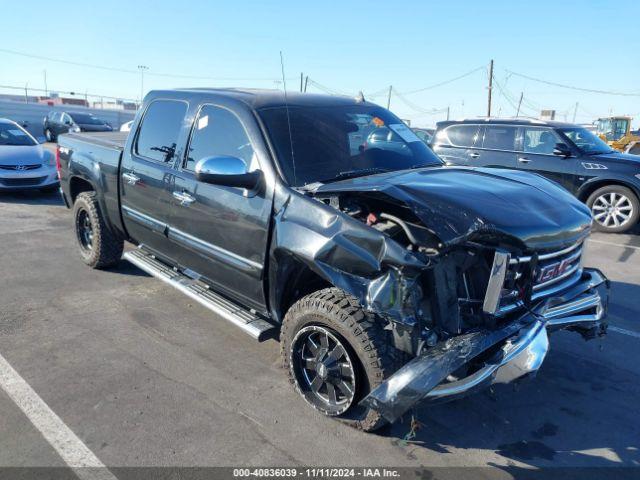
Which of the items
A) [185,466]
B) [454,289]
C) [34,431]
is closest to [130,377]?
[34,431]

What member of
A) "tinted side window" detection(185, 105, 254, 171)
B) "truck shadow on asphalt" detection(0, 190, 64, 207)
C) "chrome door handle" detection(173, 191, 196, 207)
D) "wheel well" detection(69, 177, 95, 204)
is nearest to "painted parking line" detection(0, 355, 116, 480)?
"chrome door handle" detection(173, 191, 196, 207)

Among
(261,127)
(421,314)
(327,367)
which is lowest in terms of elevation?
(327,367)

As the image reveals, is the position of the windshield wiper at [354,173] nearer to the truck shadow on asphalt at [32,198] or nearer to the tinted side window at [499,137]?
the tinted side window at [499,137]

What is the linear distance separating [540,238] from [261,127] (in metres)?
1.94

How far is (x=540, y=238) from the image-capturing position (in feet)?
9.46

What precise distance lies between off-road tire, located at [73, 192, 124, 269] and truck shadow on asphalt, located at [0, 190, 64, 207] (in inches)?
187

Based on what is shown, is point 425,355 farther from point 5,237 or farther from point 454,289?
point 5,237

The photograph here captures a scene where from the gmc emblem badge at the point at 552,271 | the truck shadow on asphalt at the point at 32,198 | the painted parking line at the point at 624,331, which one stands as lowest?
the painted parking line at the point at 624,331

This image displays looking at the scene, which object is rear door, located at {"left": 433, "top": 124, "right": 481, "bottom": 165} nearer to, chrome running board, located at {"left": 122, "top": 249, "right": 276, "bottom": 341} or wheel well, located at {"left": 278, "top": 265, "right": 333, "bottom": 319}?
chrome running board, located at {"left": 122, "top": 249, "right": 276, "bottom": 341}

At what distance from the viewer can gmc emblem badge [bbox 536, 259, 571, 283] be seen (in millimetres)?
3041

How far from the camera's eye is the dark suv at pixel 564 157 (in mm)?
8820

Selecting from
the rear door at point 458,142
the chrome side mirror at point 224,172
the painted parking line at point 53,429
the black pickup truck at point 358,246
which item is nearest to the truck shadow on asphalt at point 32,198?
the black pickup truck at point 358,246

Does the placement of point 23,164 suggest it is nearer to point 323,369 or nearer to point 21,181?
point 21,181

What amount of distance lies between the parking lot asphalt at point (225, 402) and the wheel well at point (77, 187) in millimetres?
1451
